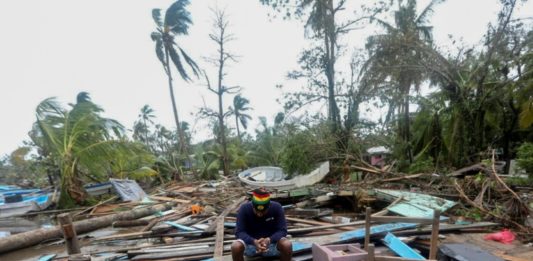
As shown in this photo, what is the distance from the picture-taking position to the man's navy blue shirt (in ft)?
14.5

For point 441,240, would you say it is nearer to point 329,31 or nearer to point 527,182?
point 527,182

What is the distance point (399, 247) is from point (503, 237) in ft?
6.93

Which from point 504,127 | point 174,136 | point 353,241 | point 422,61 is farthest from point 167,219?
point 174,136

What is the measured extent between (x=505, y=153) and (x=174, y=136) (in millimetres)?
27754

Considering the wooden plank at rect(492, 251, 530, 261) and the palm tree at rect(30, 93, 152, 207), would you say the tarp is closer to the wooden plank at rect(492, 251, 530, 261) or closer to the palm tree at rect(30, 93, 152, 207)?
the palm tree at rect(30, 93, 152, 207)

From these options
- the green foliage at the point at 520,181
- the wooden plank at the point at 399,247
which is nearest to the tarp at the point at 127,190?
the wooden plank at the point at 399,247

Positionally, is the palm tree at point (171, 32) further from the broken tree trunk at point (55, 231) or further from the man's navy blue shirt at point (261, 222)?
the man's navy blue shirt at point (261, 222)

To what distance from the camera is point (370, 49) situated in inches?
571

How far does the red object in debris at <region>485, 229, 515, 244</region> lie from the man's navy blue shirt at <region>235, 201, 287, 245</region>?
3.64m

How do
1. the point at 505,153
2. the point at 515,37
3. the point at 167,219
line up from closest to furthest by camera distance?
the point at 167,219 → the point at 515,37 → the point at 505,153

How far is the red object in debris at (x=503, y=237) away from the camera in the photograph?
→ 5307mm

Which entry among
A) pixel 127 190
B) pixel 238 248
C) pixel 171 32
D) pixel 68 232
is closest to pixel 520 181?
pixel 238 248

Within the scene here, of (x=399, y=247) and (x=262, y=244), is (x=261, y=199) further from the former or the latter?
(x=399, y=247)

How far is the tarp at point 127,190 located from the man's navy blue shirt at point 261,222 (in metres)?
8.39
